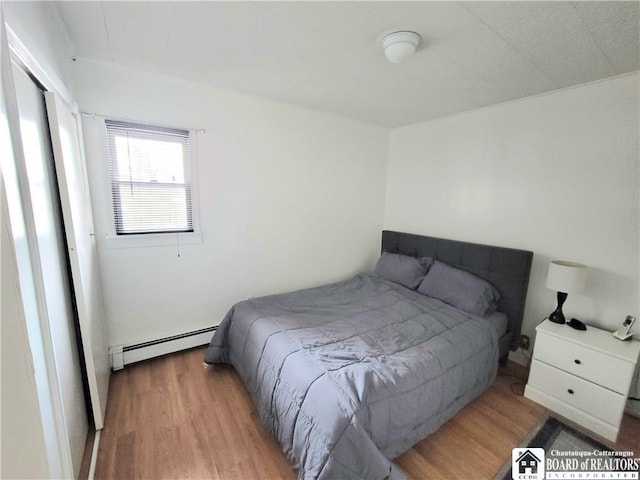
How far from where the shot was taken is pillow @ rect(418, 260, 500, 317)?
233cm

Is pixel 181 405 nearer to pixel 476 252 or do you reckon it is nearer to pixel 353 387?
pixel 353 387

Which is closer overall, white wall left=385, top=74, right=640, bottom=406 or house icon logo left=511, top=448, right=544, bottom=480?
house icon logo left=511, top=448, right=544, bottom=480

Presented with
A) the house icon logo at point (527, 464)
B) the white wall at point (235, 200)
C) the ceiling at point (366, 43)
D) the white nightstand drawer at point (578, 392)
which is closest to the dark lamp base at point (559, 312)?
the white nightstand drawer at point (578, 392)

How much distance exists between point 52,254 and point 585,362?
10.5 feet

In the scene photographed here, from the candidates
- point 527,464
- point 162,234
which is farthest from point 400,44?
point 527,464

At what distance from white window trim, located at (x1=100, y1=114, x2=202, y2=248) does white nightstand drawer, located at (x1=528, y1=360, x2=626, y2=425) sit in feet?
9.71

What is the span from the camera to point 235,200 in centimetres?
254

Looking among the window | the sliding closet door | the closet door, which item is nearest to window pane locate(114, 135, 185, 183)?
the window

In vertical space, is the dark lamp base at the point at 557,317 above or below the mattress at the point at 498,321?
above

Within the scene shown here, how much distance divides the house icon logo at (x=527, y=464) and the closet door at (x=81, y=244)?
2.47 metres

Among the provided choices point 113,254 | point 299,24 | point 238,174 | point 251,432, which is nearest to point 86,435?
point 251,432

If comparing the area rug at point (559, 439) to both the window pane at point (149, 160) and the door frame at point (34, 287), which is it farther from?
the window pane at point (149, 160)

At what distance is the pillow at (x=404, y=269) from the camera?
287 centimetres

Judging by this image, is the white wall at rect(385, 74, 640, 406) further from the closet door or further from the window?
the closet door
